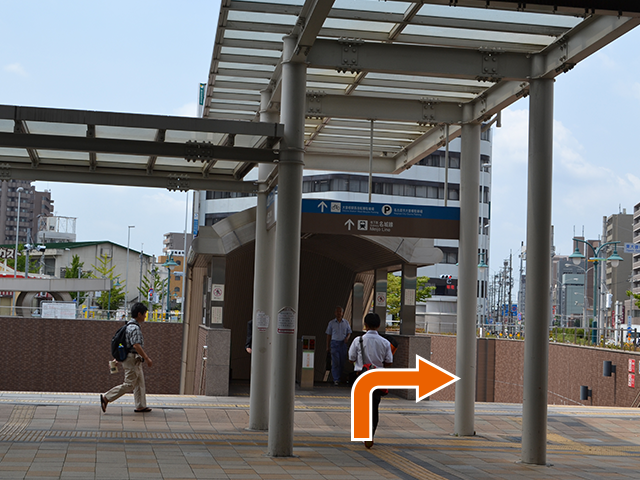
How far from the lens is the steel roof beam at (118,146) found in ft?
29.3

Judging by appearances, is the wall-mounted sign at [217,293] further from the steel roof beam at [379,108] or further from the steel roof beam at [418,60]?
the steel roof beam at [418,60]

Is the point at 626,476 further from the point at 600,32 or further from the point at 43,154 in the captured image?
the point at 43,154

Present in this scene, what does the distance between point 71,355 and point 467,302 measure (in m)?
21.9

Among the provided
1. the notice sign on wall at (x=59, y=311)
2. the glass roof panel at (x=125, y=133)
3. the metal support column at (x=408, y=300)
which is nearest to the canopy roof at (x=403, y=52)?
the glass roof panel at (x=125, y=133)

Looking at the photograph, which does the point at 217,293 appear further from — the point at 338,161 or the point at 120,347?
the point at 120,347

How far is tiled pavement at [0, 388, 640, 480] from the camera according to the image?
7621mm

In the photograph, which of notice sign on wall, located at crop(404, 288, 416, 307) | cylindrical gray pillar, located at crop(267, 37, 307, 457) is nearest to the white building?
notice sign on wall, located at crop(404, 288, 416, 307)

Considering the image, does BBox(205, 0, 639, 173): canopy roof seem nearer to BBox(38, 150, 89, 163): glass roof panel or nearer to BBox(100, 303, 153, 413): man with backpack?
BBox(38, 150, 89, 163): glass roof panel

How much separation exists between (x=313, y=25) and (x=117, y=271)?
101 meters

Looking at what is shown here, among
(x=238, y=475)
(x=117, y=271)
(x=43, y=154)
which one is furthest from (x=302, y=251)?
(x=117, y=271)

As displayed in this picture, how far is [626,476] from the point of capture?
8.22 metres

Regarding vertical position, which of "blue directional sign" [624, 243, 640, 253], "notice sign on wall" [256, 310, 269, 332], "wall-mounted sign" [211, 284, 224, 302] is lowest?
"notice sign on wall" [256, 310, 269, 332]

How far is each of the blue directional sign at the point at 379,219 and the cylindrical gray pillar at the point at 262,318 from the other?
71cm

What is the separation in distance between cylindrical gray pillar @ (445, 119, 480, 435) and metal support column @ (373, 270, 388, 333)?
22.2 ft
